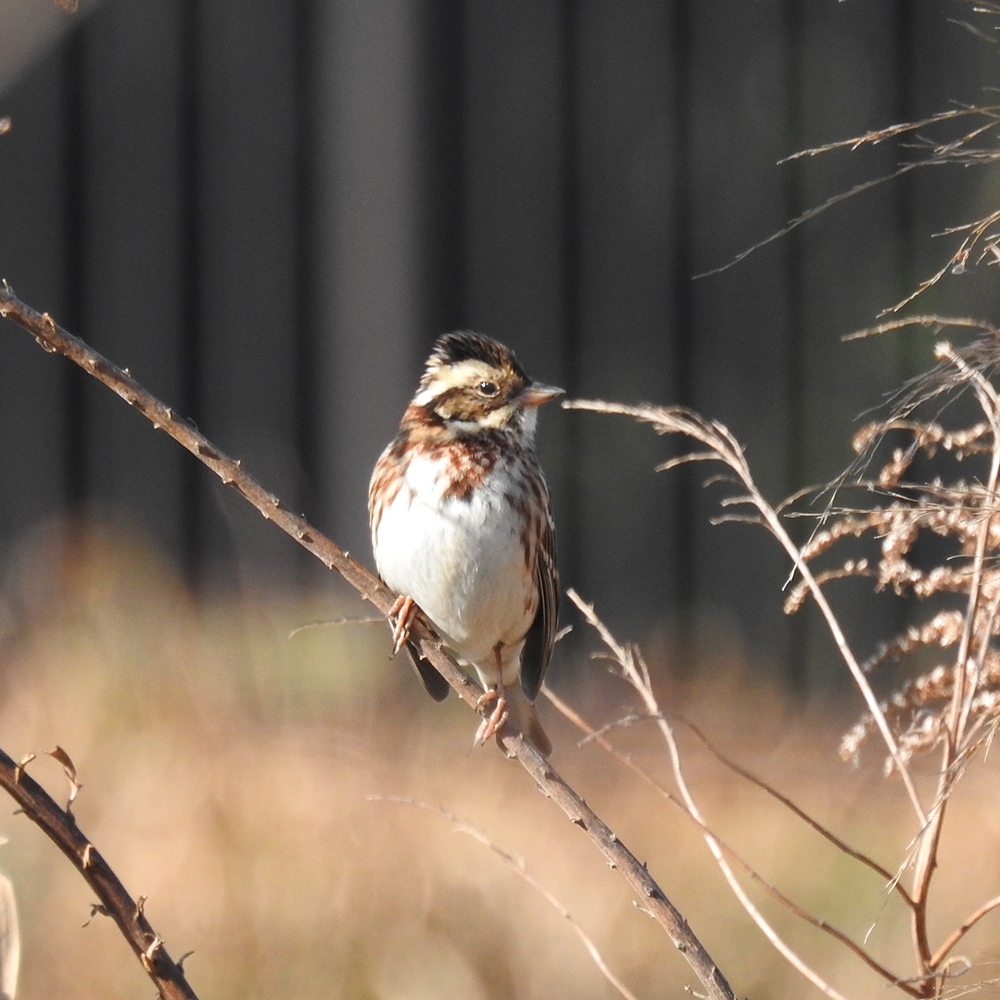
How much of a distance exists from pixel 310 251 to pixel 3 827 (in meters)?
2.82

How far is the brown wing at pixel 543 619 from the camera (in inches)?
108

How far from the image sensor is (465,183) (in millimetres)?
5711

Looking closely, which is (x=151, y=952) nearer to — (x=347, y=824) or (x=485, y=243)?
(x=347, y=824)

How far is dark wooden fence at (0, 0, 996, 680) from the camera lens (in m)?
5.54

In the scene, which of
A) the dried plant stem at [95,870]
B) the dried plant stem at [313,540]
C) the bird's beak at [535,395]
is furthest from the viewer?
the bird's beak at [535,395]

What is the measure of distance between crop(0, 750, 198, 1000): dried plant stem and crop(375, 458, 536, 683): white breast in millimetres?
1513

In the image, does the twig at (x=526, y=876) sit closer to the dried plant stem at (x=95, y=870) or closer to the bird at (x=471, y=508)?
the dried plant stem at (x=95, y=870)

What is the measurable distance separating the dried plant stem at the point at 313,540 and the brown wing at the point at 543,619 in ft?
4.20

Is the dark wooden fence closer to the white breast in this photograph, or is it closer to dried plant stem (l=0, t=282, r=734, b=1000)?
the white breast

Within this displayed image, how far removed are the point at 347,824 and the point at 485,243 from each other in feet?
8.93

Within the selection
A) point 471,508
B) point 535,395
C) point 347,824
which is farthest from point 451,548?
point 347,824

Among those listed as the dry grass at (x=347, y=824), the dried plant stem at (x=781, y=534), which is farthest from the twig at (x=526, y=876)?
the dry grass at (x=347, y=824)

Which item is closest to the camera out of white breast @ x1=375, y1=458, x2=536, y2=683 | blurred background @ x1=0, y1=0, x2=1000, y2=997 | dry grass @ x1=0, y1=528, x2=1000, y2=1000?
white breast @ x1=375, y1=458, x2=536, y2=683

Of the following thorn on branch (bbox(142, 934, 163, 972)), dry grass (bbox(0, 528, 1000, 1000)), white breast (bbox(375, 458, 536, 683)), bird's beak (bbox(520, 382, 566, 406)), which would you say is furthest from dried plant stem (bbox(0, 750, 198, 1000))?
dry grass (bbox(0, 528, 1000, 1000))
